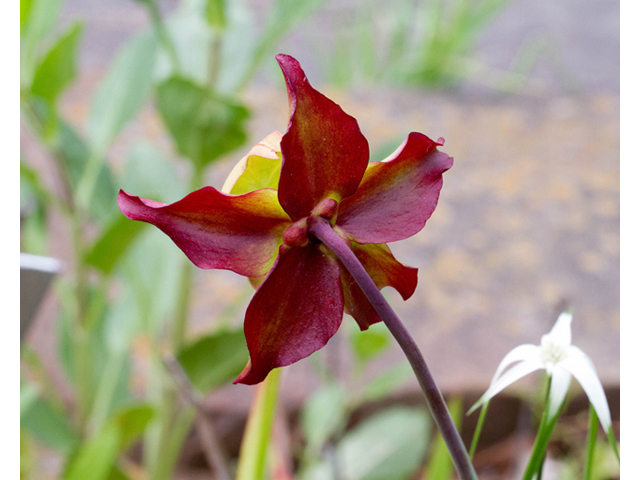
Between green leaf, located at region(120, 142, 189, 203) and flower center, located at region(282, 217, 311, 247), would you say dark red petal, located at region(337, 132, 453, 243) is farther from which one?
green leaf, located at region(120, 142, 189, 203)

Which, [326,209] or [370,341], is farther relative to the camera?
[370,341]

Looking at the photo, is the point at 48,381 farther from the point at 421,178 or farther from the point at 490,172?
the point at 490,172

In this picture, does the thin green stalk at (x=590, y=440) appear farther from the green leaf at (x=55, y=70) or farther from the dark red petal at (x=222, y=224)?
the green leaf at (x=55, y=70)

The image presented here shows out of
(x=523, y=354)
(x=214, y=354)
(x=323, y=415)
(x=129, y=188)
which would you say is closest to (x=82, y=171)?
(x=129, y=188)

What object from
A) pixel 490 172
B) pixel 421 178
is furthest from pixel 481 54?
pixel 421 178

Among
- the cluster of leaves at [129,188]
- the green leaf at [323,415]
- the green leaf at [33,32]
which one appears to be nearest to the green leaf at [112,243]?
the cluster of leaves at [129,188]

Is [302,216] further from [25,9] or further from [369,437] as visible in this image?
[369,437]
